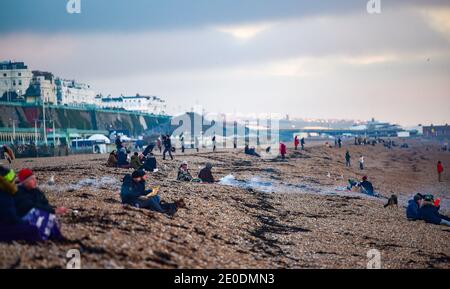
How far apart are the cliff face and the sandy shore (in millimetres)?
81318

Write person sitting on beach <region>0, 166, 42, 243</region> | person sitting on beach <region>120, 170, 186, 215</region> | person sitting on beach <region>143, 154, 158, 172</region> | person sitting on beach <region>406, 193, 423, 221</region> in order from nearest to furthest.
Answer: person sitting on beach <region>0, 166, 42, 243</region> → person sitting on beach <region>120, 170, 186, 215</region> → person sitting on beach <region>406, 193, 423, 221</region> → person sitting on beach <region>143, 154, 158, 172</region>

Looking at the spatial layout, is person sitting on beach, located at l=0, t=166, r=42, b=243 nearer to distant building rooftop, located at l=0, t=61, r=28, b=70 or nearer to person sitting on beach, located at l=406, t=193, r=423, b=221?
person sitting on beach, located at l=406, t=193, r=423, b=221

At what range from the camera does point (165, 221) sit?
1482cm

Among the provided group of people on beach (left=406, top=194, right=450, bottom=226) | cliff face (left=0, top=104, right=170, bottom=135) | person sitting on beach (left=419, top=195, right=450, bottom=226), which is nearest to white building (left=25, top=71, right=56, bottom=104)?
cliff face (left=0, top=104, right=170, bottom=135)

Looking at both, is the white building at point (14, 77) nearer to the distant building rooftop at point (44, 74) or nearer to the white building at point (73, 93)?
the distant building rooftop at point (44, 74)

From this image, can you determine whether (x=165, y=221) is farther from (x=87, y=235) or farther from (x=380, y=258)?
(x=380, y=258)

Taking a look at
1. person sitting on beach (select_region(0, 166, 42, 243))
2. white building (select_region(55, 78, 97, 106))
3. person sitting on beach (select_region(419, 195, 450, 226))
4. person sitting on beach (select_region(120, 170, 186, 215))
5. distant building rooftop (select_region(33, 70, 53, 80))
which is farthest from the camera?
white building (select_region(55, 78, 97, 106))

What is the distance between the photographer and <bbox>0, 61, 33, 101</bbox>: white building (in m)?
146

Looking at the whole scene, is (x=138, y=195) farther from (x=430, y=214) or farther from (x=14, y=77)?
(x=14, y=77)

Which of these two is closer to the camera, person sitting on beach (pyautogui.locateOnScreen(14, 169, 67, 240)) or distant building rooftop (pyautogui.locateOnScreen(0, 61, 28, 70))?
person sitting on beach (pyautogui.locateOnScreen(14, 169, 67, 240))

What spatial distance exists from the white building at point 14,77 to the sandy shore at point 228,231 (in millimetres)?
131517

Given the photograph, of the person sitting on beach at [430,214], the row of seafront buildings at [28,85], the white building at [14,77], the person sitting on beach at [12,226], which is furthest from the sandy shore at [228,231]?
the white building at [14,77]
